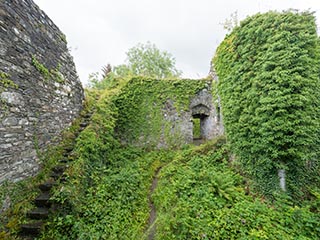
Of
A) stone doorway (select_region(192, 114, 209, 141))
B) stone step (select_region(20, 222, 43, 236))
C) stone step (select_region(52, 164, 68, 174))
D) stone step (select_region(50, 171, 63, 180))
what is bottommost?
stone step (select_region(20, 222, 43, 236))

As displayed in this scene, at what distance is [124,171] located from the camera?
530cm

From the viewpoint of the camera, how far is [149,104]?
28.6 ft

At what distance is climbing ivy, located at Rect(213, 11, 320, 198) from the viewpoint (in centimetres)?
379

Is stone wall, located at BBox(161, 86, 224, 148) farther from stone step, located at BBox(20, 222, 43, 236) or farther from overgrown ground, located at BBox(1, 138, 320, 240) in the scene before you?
stone step, located at BBox(20, 222, 43, 236)

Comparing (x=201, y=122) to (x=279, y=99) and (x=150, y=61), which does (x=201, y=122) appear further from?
(x=150, y=61)

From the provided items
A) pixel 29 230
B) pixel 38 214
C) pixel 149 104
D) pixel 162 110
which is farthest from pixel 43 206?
pixel 162 110

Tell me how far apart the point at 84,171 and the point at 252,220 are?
12.2ft

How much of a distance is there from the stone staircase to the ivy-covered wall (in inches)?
148

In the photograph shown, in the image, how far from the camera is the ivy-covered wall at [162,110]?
8094 mm

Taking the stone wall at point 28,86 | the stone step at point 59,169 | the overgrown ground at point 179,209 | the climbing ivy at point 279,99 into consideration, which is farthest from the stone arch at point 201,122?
the stone step at point 59,169

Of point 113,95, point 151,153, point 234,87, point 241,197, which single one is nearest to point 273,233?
point 241,197

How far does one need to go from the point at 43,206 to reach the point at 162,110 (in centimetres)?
645

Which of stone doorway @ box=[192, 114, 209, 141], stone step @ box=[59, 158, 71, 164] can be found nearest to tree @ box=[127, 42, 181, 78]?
stone doorway @ box=[192, 114, 209, 141]

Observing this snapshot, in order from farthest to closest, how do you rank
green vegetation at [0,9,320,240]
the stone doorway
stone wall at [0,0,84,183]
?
1. the stone doorway
2. green vegetation at [0,9,320,240]
3. stone wall at [0,0,84,183]
